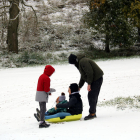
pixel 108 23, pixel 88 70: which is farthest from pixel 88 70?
pixel 108 23

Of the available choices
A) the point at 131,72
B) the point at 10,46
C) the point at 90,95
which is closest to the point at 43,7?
the point at 10,46

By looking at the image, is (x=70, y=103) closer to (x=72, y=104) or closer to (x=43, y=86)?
(x=72, y=104)

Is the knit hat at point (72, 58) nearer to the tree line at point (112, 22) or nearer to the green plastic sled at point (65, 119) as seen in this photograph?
the green plastic sled at point (65, 119)

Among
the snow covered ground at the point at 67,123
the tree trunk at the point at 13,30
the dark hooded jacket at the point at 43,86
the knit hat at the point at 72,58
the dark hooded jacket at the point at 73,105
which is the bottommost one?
the snow covered ground at the point at 67,123

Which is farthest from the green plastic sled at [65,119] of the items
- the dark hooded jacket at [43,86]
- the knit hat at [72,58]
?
the knit hat at [72,58]

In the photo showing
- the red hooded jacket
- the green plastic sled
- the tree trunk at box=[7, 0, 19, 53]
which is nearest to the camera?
the red hooded jacket

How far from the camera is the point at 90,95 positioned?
18.4 ft

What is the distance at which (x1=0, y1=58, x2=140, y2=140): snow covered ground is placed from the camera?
14.3ft

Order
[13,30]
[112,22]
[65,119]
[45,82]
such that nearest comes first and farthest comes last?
[45,82] < [65,119] < [13,30] < [112,22]

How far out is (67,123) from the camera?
17.8ft

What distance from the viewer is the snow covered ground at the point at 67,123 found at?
14.3ft

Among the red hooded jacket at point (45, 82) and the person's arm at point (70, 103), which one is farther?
the person's arm at point (70, 103)

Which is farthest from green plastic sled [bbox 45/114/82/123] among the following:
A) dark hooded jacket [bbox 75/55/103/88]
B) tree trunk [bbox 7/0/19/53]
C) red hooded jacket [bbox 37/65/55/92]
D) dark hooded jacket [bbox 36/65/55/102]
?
tree trunk [bbox 7/0/19/53]

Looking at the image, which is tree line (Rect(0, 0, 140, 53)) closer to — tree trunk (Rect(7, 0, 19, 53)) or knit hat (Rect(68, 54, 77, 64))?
tree trunk (Rect(7, 0, 19, 53))
